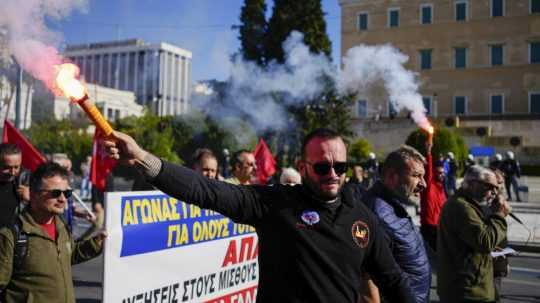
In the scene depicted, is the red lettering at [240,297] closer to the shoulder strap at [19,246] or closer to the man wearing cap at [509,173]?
the shoulder strap at [19,246]

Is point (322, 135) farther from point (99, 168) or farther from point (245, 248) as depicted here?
point (99, 168)

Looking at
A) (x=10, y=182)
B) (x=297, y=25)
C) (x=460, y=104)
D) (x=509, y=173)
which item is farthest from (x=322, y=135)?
(x=460, y=104)

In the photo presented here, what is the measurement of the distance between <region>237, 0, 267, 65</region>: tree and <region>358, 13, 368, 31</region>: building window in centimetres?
1218

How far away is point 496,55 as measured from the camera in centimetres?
4319

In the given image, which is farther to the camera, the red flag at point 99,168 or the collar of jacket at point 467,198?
the red flag at point 99,168

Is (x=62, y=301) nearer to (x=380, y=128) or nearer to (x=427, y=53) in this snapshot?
(x=380, y=128)

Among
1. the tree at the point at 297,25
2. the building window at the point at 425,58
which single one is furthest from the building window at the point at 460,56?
the tree at the point at 297,25

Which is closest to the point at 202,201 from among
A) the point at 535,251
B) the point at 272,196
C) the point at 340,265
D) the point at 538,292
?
the point at 272,196

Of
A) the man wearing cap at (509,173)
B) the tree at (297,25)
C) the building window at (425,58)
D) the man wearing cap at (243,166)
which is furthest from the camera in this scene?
the building window at (425,58)

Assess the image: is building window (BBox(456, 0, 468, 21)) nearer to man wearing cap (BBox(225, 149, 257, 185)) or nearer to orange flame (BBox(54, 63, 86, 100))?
man wearing cap (BBox(225, 149, 257, 185))

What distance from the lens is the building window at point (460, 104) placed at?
44.8 meters

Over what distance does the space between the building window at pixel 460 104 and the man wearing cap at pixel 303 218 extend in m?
44.7

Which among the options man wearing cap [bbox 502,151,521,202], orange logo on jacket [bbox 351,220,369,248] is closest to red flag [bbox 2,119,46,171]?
orange logo on jacket [bbox 351,220,369,248]

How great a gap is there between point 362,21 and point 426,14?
5.09 meters
